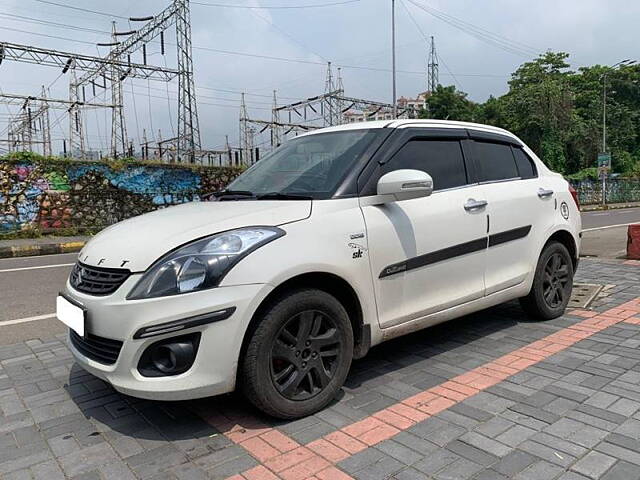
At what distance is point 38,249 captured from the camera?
503 inches

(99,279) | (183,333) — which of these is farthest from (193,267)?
(99,279)

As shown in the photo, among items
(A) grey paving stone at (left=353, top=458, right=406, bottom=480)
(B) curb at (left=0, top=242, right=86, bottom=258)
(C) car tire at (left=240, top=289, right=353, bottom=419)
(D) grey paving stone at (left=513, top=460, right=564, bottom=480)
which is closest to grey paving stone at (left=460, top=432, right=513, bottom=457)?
(D) grey paving stone at (left=513, top=460, right=564, bottom=480)

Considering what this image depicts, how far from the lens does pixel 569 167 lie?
46375 mm

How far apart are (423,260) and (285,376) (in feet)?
3.98

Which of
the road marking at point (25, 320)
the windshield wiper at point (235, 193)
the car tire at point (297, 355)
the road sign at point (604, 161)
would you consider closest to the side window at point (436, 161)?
the windshield wiper at point (235, 193)

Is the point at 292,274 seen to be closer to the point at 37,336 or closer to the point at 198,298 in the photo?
the point at 198,298

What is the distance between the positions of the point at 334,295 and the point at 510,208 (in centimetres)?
186

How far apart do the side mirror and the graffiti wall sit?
43.5 feet

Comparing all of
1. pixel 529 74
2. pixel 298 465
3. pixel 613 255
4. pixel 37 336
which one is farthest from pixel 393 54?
pixel 529 74

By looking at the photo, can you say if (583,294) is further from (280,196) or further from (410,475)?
(410,475)

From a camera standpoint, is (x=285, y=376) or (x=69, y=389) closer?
(x=285, y=376)

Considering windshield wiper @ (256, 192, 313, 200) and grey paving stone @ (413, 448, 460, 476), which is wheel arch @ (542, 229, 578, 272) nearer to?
windshield wiper @ (256, 192, 313, 200)

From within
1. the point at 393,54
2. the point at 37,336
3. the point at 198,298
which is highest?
the point at 393,54

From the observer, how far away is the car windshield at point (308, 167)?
10.6 feet
